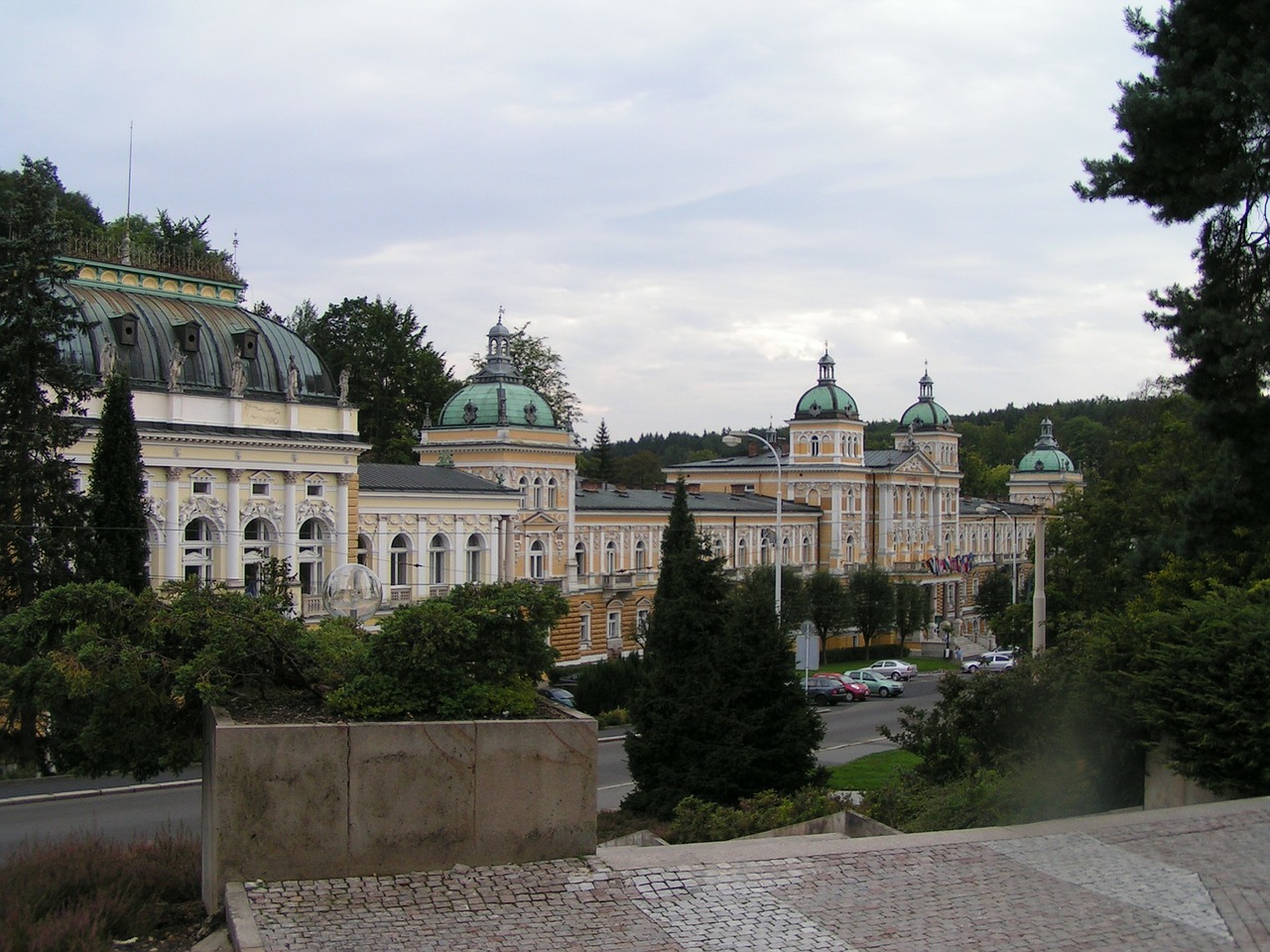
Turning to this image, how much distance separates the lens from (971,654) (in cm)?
8162

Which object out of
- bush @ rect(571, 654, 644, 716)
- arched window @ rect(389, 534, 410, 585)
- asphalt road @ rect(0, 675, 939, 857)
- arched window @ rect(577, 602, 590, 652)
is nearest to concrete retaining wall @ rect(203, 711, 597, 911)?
asphalt road @ rect(0, 675, 939, 857)

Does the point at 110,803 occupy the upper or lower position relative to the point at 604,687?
upper

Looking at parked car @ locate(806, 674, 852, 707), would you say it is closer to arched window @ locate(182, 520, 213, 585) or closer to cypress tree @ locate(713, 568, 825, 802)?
arched window @ locate(182, 520, 213, 585)

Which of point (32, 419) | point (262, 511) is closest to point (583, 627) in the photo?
point (262, 511)

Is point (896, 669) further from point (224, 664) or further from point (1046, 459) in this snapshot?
point (224, 664)

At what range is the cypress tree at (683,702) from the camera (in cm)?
2320

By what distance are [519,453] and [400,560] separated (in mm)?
9554

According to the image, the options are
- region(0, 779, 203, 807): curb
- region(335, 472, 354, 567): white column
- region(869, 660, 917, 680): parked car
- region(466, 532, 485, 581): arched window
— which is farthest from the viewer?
region(869, 660, 917, 680): parked car

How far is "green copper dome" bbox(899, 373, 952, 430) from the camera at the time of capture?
9788cm

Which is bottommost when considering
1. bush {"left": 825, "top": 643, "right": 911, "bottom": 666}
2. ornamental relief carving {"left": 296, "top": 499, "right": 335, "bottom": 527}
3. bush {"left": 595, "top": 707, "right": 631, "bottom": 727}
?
bush {"left": 825, "top": 643, "right": 911, "bottom": 666}

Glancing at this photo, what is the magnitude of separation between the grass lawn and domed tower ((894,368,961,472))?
61792mm

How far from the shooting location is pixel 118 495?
3278cm

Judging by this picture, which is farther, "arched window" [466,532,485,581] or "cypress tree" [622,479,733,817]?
"arched window" [466,532,485,581]

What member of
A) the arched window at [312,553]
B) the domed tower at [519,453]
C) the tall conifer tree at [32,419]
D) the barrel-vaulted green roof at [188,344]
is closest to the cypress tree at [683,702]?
the tall conifer tree at [32,419]
